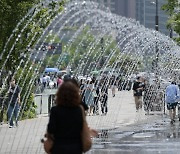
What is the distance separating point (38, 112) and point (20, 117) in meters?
2.77

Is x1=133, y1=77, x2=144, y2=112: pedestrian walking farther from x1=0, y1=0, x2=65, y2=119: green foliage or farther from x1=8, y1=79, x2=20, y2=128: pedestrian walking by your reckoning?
x1=8, y1=79, x2=20, y2=128: pedestrian walking

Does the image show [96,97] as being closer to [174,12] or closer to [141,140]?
[141,140]

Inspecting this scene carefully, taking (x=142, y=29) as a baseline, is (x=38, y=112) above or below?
below

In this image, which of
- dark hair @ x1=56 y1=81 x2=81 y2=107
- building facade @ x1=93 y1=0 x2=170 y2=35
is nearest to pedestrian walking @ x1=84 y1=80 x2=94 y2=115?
dark hair @ x1=56 y1=81 x2=81 y2=107

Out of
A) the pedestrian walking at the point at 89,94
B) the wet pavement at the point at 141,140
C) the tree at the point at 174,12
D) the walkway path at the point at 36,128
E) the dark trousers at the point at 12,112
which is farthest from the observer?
the tree at the point at 174,12

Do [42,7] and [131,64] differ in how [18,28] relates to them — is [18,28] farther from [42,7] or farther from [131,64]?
[131,64]

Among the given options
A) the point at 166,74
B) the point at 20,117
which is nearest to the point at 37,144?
the point at 20,117

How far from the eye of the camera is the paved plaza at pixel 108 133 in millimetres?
14336

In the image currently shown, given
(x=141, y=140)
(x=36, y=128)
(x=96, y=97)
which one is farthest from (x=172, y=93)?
(x=141, y=140)

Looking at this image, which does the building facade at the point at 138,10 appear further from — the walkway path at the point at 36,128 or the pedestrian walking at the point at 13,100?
the pedestrian walking at the point at 13,100

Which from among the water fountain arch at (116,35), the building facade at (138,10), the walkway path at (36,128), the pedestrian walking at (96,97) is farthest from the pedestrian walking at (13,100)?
the building facade at (138,10)

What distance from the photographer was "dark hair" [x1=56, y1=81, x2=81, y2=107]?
22.6 feet

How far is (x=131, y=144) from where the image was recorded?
49.6 feet

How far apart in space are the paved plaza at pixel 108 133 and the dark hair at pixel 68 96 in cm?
671
